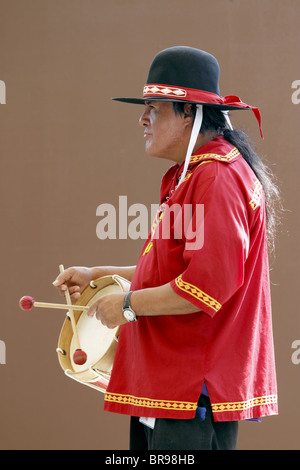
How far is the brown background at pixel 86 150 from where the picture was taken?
12.9 feet

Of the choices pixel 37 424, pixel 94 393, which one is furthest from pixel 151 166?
pixel 37 424

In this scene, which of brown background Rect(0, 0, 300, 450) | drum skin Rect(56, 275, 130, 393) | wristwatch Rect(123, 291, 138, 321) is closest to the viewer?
wristwatch Rect(123, 291, 138, 321)

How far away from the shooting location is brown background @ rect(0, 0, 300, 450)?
12.9ft

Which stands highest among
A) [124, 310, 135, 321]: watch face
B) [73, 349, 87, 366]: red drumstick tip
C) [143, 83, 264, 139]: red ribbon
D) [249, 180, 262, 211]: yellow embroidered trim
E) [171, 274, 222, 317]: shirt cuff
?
[143, 83, 264, 139]: red ribbon

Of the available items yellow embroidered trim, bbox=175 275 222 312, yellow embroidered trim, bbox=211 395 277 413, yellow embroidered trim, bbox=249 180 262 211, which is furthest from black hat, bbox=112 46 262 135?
yellow embroidered trim, bbox=211 395 277 413

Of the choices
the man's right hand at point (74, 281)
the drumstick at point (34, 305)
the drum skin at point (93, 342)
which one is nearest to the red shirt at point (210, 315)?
the drum skin at point (93, 342)

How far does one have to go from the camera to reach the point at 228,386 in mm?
2059

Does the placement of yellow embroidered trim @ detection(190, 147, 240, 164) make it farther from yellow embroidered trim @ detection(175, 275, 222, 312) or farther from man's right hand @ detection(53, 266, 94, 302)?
man's right hand @ detection(53, 266, 94, 302)

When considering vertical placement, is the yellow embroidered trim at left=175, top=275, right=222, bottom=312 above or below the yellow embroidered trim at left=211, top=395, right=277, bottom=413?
above

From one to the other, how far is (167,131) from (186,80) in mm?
169

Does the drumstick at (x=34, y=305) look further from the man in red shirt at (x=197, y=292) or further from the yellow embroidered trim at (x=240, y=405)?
the yellow embroidered trim at (x=240, y=405)

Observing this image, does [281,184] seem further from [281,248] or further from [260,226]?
[260,226]

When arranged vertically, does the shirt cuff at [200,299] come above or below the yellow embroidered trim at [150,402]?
above

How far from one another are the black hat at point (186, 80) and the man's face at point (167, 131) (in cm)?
Answer: 6
